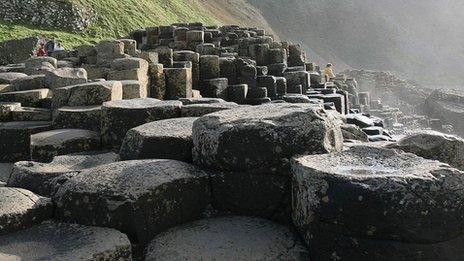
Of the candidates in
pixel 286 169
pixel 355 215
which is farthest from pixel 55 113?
pixel 355 215

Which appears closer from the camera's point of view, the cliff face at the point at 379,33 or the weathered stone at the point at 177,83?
the weathered stone at the point at 177,83

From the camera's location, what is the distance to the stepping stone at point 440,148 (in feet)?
15.7

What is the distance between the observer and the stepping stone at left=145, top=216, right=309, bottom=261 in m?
3.73

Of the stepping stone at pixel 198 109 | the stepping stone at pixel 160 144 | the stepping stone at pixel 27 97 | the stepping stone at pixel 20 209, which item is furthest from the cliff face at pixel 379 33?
the stepping stone at pixel 20 209

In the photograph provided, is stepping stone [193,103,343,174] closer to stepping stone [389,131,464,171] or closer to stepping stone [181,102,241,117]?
stepping stone [389,131,464,171]

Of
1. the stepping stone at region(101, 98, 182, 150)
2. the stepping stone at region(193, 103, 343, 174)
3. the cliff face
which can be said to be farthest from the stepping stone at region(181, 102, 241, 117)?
the cliff face

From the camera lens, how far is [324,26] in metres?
78.9

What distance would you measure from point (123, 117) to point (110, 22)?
28.2m

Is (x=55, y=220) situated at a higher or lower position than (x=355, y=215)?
lower

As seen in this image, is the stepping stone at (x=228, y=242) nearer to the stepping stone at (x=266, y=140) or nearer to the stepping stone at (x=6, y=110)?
the stepping stone at (x=266, y=140)

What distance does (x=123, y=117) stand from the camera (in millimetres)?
5887

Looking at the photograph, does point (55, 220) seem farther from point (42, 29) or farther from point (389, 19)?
point (389, 19)

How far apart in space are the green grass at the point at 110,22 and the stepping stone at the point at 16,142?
21341 mm

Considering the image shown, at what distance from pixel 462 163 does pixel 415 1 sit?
9779 cm
